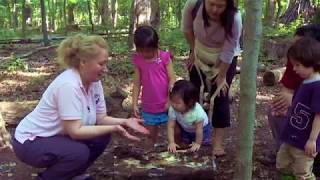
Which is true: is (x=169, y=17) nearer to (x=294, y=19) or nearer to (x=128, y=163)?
(x=294, y=19)

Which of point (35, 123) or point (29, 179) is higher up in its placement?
point (35, 123)

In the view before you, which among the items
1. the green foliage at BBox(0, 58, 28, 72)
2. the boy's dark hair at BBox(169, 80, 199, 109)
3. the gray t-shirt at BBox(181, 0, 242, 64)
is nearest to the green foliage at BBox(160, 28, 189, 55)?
the green foliage at BBox(0, 58, 28, 72)

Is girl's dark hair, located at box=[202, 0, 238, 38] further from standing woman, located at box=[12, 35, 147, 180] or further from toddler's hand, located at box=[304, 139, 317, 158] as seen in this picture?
toddler's hand, located at box=[304, 139, 317, 158]

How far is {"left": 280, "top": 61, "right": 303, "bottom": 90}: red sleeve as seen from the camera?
3546mm

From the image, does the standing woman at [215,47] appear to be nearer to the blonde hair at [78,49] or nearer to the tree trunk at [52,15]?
the blonde hair at [78,49]

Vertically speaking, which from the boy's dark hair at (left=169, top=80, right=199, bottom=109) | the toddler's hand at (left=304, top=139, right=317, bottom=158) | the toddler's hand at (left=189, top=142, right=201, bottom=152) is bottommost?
the toddler's hand at (left=189, top=142, right=201, bottom=152)

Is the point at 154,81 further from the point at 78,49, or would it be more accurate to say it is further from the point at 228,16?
the point at 78,49

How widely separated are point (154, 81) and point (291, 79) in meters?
1.07

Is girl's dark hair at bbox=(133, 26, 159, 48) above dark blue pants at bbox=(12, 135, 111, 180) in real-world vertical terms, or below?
above

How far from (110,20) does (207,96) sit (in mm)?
19023

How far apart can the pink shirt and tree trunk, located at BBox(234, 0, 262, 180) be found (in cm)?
134

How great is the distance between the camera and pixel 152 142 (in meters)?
4.27

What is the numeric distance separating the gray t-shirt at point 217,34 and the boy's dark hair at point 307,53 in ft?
2.07

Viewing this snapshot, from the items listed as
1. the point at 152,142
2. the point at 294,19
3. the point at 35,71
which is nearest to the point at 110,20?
the point at 294,19
